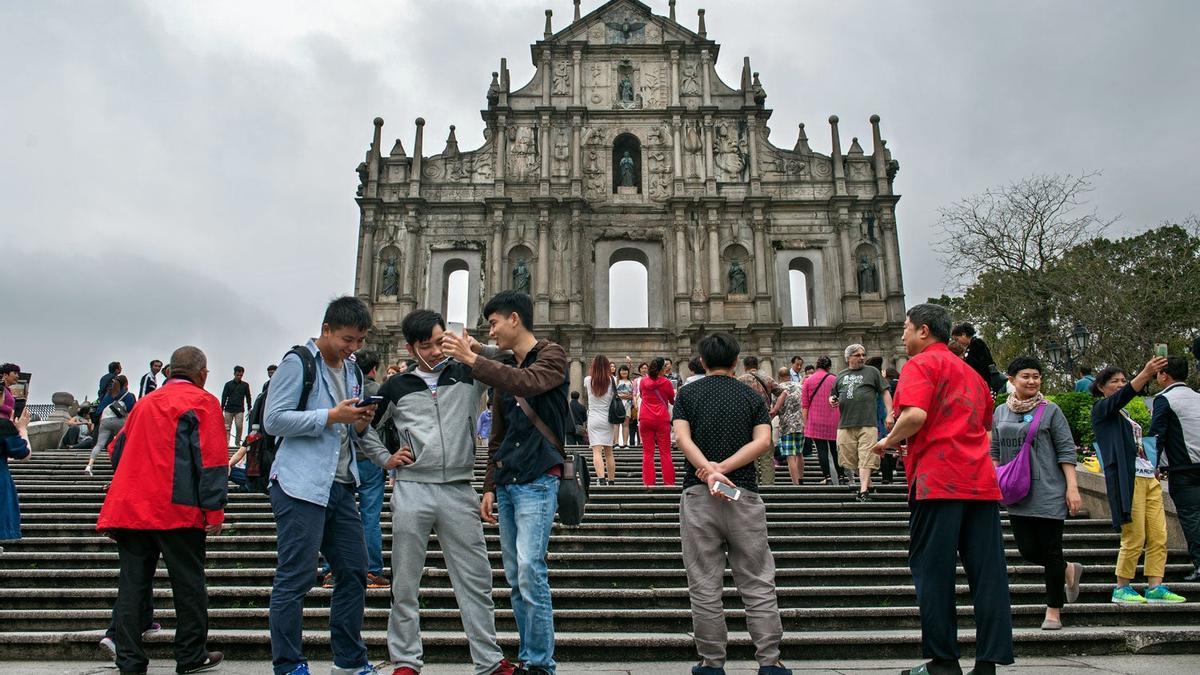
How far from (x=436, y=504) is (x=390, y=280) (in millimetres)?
22998

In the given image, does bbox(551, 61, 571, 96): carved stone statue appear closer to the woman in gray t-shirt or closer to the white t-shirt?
the woman in gray t-shirt

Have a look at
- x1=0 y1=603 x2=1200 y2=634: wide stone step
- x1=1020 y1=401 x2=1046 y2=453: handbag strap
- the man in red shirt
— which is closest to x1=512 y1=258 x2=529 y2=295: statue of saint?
x1=0 y1=603 x2=1200 y2=634: wide stone step

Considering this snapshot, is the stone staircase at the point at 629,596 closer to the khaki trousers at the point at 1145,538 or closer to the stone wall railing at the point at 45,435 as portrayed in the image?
the khaki trousers at the point at 1145,538

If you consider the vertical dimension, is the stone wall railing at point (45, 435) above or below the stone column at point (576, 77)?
below

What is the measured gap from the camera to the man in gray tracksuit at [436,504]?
4.02m

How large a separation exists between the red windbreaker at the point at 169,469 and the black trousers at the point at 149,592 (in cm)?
12

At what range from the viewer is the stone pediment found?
95.0 feet

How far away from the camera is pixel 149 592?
15.4 ft

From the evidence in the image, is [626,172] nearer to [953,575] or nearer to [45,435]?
[45,435]

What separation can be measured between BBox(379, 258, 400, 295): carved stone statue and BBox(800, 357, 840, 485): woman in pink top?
18.2m

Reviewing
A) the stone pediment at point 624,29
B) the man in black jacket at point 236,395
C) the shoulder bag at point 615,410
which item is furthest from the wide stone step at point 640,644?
the stone pediment at point 624,29

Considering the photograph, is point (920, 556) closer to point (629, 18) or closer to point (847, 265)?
point (847, 265)

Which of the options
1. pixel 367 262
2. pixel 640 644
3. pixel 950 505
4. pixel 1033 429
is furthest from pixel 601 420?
pixel 367 262

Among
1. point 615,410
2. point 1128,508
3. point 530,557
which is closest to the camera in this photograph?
point 530,557
